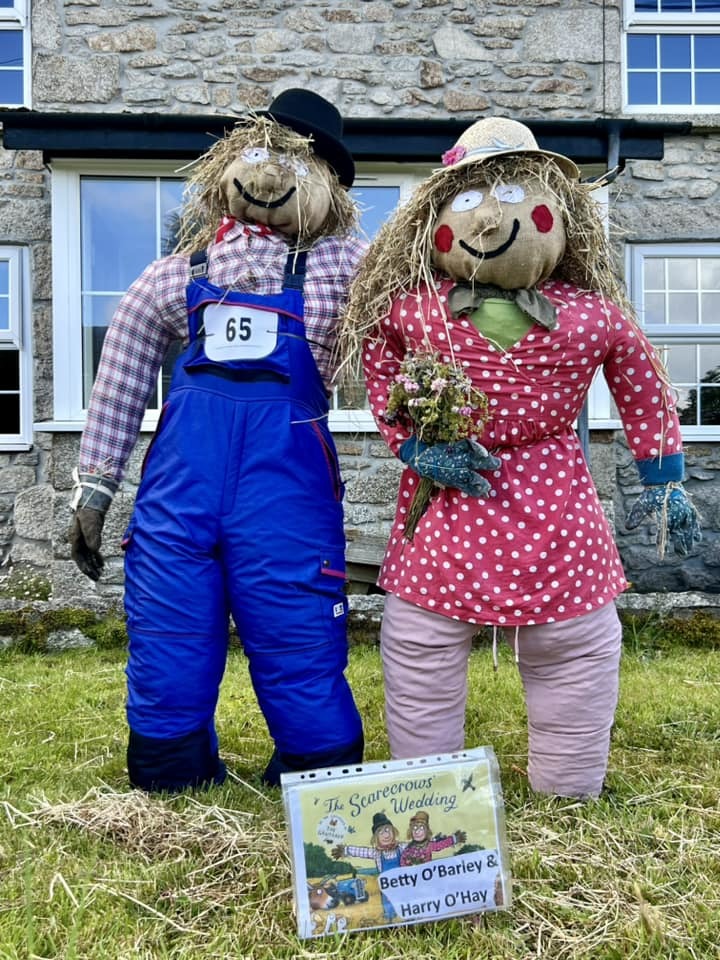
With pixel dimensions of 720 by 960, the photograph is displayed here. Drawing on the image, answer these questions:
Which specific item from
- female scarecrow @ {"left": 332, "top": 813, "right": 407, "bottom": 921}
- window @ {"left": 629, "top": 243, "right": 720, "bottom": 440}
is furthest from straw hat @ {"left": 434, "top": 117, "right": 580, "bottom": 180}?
window @ {"left": 629, "top": 243, "right": 720, "bottom": 440}

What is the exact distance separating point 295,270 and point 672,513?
117 centimetres

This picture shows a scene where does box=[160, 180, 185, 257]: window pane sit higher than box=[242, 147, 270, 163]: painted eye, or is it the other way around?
box=[160, 180, 185, 257]: window pane

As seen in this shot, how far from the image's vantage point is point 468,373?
214cm

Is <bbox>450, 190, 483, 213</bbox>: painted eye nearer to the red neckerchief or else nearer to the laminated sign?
the red neckerchief

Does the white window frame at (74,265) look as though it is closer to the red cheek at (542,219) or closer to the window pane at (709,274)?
the window pane at (709,274)

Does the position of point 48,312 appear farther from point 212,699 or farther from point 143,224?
point 212,699

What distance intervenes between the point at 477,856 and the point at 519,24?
5.46 metres

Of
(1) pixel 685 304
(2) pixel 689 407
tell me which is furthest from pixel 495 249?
(2) pixel 689 407

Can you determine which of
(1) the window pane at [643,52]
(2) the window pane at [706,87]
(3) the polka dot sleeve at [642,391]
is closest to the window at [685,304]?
(2) the window pane at [706,87]

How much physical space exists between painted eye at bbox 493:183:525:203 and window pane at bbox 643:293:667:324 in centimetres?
426

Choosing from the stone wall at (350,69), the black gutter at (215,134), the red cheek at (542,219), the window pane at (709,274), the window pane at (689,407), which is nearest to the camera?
the red cheek at (542,219)

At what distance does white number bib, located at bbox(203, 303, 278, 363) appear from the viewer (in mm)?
2258

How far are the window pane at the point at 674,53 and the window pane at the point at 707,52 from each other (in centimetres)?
8

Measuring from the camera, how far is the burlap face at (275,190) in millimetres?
2312
